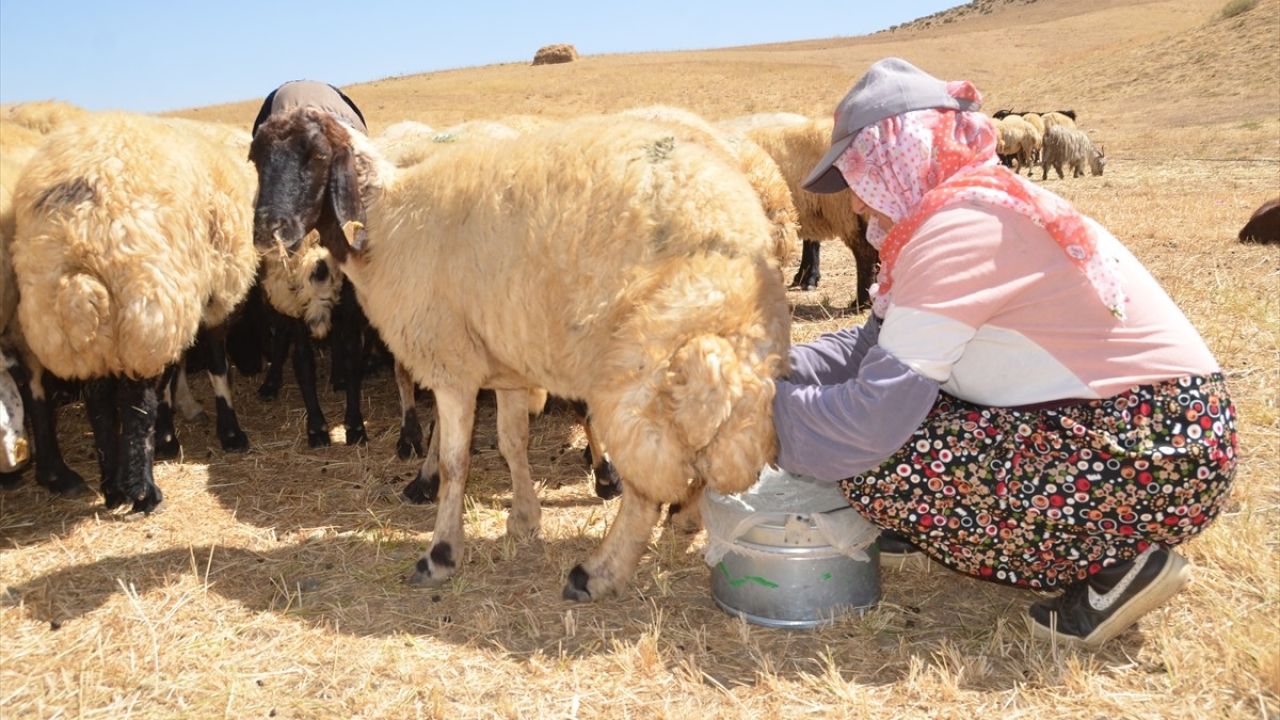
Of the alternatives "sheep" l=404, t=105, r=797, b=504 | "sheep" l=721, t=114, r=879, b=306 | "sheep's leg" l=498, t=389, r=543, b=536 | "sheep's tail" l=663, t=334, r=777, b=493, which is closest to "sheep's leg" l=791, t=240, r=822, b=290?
"sheep" l=721, t=114, r=879, b=306

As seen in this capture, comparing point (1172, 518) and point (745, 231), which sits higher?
point (745, 231)

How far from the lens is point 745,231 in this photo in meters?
3.55

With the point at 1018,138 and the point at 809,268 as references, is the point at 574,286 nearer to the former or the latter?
the point at 809,268

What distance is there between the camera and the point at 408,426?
6.02 metres

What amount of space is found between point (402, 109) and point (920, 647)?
127 feet

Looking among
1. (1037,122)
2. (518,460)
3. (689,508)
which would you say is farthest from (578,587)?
(1037,122)

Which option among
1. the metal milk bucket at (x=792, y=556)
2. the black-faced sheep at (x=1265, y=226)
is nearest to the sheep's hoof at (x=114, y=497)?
the metal milk bucket at (x=792, y=556)

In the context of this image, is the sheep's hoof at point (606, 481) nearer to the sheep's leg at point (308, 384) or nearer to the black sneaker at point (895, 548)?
the black sneaker at point (895, 548)

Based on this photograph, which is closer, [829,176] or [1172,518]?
[1172,518]

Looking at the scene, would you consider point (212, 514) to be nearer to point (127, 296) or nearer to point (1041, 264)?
point (127, 296)

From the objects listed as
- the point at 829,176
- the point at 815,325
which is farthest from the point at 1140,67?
the point at 829,176

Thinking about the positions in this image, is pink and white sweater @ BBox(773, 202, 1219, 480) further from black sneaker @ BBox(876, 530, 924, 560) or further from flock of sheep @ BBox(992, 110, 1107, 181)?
flock of sheep @ BBox(992, 110, 1107, 181)

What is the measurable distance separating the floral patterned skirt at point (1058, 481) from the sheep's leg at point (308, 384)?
384 cm

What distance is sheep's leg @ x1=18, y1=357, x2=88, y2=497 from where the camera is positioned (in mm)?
5258
